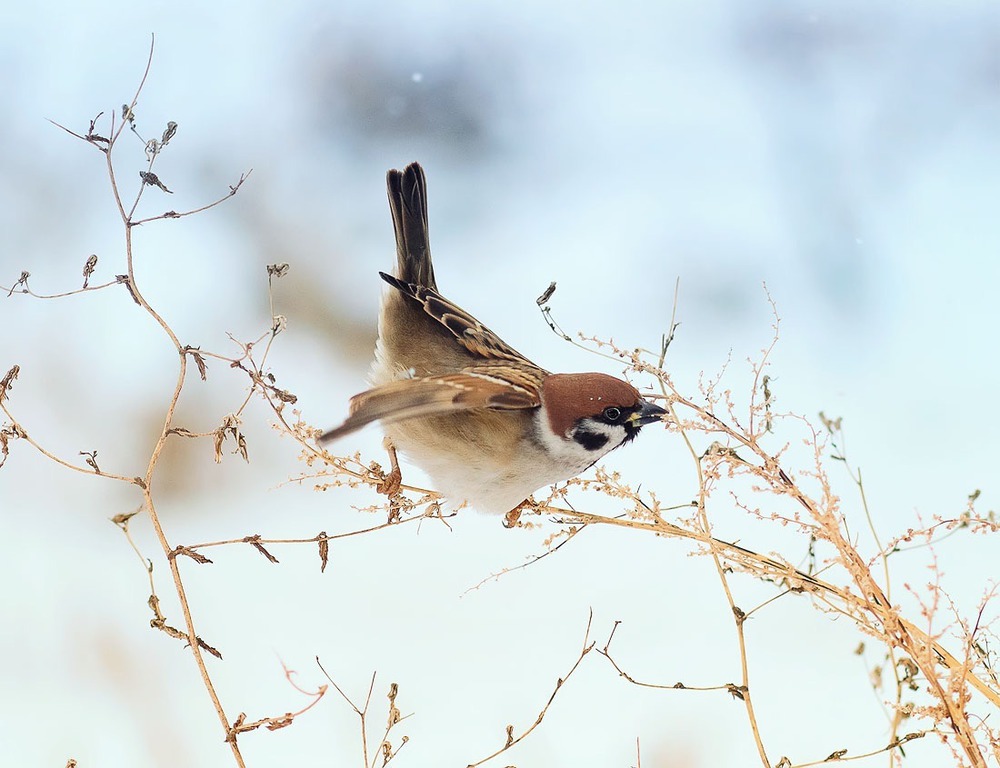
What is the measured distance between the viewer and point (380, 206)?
63.8 inches

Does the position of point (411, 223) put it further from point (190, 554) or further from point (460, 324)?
point (190, 554)

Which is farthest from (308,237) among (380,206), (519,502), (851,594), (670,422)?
(851,594)

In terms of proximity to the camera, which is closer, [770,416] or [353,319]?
[770,416]

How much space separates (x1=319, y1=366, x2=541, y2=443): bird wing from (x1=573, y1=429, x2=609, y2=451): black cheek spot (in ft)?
0.18

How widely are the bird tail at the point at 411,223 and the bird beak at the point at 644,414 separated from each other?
327mm

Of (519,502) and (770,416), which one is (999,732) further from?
(519,502)

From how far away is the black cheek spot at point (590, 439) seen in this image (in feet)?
3.00

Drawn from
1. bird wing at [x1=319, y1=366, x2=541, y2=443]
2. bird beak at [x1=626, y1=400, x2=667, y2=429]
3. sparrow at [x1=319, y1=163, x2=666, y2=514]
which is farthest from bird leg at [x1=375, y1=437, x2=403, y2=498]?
bird beak at [x1=626, y1=400, x2=667, y2=429]

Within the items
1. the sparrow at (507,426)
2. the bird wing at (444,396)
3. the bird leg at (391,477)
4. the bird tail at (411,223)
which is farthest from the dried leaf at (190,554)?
the bird tail at (411,223)

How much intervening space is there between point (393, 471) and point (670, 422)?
1.53ft

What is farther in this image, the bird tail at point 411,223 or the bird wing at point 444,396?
the bird tail at point 411,223

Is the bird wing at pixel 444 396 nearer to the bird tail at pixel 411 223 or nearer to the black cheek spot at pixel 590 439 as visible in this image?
the black cheek spot at pixel 590 439

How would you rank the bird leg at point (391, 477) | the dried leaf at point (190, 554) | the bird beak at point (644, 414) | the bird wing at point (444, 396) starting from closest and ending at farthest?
the dried leaf at point (190, 554), the bird wing at point (444, 396), the bird beak at point (644, 414), the bird leg at point (391, 477)

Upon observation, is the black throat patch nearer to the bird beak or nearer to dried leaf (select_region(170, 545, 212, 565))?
the bird beak
